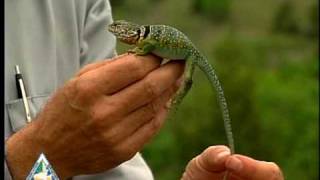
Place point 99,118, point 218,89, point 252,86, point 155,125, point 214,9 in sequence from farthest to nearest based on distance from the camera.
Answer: point 214,9 < point 252,86 < point 218,89 < point 155,125 < point 99,118

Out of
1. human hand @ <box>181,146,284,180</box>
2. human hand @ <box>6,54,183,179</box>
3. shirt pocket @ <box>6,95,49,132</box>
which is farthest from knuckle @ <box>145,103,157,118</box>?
shirt pocket @ <box>6,95,49,132</box>

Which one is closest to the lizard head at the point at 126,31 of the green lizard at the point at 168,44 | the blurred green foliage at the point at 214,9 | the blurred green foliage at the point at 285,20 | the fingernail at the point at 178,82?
the green lizard at the point at 168,44

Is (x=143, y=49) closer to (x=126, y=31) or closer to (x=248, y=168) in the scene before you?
(x=126, y=31)

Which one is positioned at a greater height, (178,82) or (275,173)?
(178,82)

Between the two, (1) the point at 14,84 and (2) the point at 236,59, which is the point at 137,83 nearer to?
(1) the point at 14,84

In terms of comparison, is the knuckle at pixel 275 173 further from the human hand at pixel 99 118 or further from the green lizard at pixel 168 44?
the human hand at pixel 99 118

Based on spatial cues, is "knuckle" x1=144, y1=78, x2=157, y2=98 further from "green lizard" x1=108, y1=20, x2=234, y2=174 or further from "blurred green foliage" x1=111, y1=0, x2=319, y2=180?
"blurred green foliage" x1=111, y1=0, x2=319, y2=180

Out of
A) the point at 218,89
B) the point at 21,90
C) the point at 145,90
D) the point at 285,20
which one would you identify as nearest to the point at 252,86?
the point at 285,20
